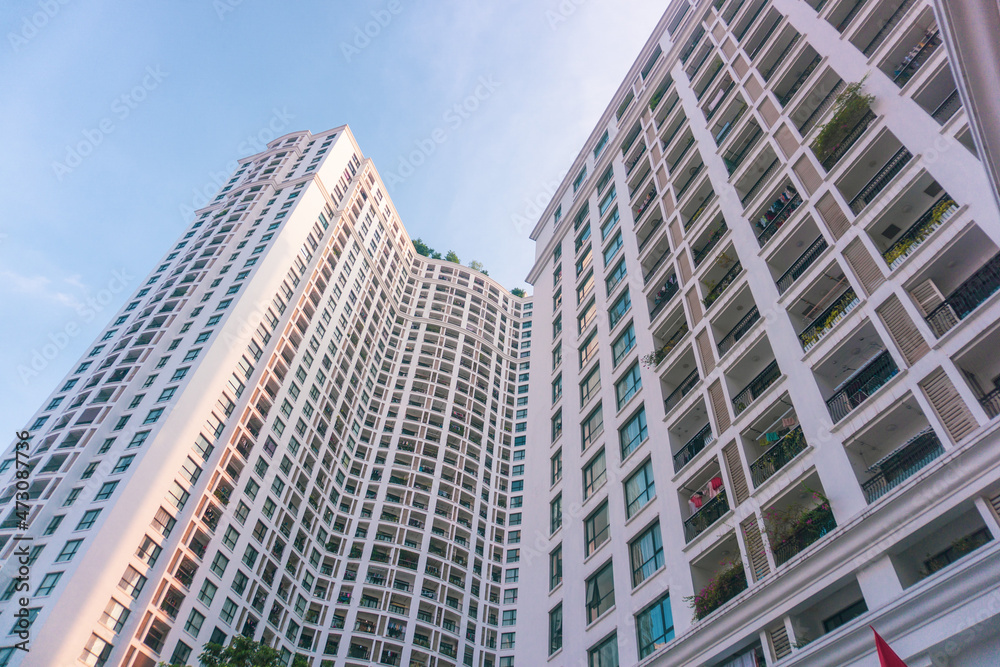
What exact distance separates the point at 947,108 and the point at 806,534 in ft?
46.1

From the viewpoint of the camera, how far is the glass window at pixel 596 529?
2905cm

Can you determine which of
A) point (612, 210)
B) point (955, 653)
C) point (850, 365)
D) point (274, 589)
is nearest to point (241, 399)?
point (274, 589)

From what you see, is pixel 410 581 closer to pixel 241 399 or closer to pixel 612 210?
pixel 241 399

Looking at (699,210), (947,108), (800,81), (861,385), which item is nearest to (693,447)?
(861,385)

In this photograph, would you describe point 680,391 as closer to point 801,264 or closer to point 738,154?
point 801,264

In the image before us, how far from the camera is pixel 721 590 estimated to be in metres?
21.4

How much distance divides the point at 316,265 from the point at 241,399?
2074 centimetres

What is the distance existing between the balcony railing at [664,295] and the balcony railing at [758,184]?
4.80m

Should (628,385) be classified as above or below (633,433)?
above

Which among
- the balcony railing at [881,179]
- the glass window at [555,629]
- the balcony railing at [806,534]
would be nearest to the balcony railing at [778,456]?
the balcony railing at [806,534]

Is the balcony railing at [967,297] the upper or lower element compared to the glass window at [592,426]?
lower

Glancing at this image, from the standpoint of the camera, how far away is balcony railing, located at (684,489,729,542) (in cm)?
2357

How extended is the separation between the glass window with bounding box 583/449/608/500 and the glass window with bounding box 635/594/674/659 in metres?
7.23

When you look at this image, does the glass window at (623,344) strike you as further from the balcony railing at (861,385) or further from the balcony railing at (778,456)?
the balcony railing at (861,385)
